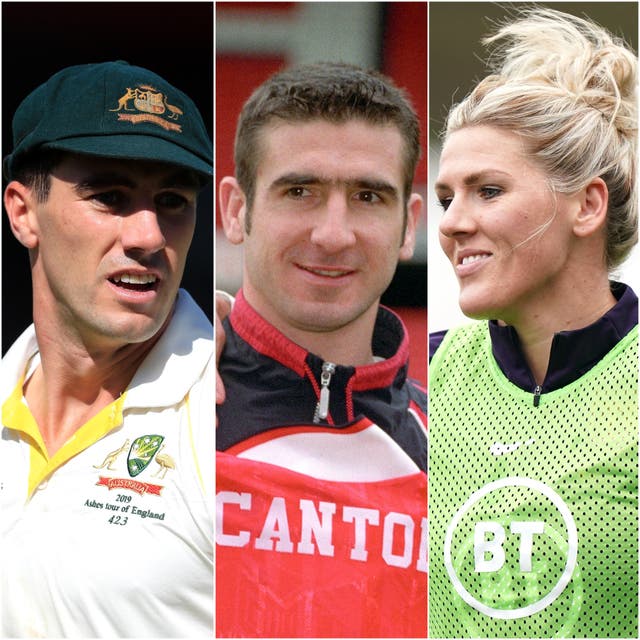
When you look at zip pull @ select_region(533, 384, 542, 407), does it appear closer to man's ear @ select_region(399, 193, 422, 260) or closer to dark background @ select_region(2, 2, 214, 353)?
man's ear @ select_region(399, 193, 422, 260)

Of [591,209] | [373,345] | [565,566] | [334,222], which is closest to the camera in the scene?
[565,566]

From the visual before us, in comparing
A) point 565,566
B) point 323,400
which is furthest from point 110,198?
point 565,566

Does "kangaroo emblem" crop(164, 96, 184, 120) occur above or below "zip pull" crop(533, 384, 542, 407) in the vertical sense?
above

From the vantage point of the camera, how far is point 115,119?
174 inches

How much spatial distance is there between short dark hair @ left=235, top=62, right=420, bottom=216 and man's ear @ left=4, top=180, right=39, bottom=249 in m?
0.86

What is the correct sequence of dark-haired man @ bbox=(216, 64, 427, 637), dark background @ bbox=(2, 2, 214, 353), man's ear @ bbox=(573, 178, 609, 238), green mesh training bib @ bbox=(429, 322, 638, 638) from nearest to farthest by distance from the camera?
green mesh training bib @ bbox=(429, 322, 638, 638) < man's ear @ bbox=(573, 178, 609, 238) < dark-haired man @ bbox=(216, 64, 427, 637) < dark background @ bbox=(2, 2, 214, 353)

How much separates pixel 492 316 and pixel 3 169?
6.86 ft

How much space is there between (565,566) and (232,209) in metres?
1.93

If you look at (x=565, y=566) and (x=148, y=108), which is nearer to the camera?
(x=565, y=566)

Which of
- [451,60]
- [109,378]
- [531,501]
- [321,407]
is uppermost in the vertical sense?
[451,60]

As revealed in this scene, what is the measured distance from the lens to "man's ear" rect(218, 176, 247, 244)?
4.58 metres

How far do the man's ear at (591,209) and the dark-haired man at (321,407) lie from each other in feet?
2.12

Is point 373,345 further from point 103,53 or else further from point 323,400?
point 103,53

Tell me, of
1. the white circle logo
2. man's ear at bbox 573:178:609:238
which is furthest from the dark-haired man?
man's ear at bbox 573:178:609:238
